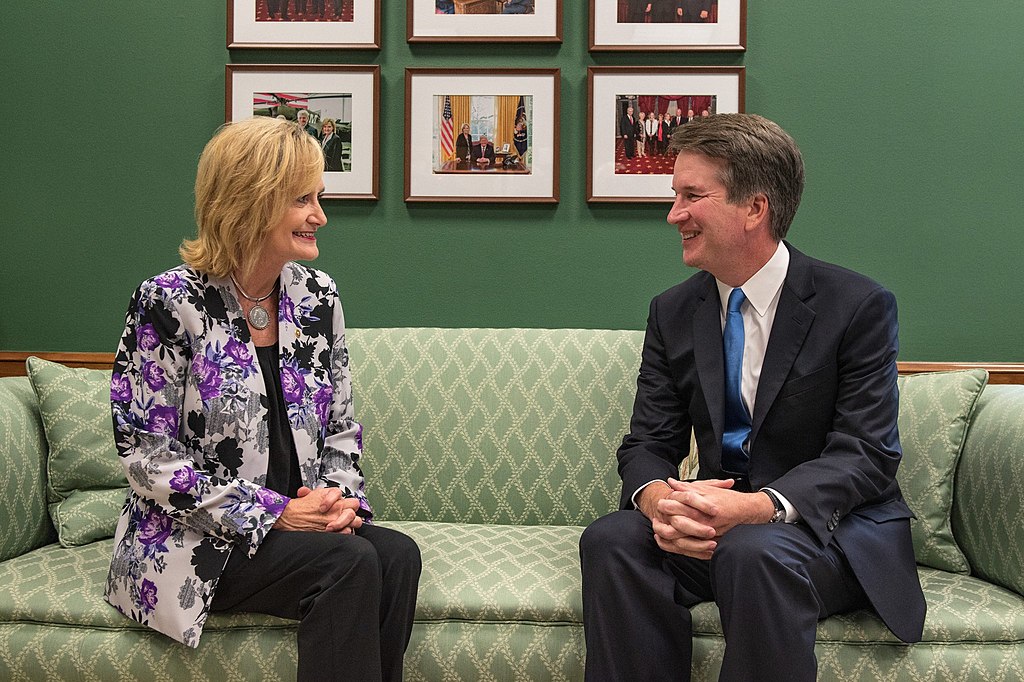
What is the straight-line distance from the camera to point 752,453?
223 centimetres

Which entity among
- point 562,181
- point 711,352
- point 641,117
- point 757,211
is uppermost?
point 641,117

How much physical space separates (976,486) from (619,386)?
102 centimetres

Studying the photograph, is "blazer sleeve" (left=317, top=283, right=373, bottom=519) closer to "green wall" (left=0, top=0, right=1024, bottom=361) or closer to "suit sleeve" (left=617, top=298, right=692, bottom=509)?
"suit sleeve" (left=617, top=298, right=692, bottom=509)

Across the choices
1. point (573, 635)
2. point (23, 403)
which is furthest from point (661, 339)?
point (23, 403)

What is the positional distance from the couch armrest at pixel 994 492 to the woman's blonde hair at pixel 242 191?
186 centimetres

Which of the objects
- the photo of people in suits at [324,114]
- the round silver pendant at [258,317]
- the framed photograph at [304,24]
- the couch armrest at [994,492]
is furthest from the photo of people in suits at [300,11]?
the couch armrest at [994,492]

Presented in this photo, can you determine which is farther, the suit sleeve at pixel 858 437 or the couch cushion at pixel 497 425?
the couch cushion at pixel 497 425

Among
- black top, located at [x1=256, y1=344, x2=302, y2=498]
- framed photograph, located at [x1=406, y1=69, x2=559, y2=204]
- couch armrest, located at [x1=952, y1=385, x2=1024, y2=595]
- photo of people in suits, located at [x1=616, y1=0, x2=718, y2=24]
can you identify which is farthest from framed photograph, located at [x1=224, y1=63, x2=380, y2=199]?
couch armrest, located at [x1=952, y1=385, x2=1024, y2=595]

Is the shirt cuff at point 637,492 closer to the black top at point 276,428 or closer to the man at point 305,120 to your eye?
the black top at point 276,428

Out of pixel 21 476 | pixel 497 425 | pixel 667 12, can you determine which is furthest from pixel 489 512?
pixel 667 12

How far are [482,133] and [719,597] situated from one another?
190 centimetres

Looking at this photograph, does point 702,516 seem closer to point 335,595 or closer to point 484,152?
point 335,595

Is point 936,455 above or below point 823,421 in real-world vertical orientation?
below

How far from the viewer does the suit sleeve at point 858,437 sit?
2.05m
